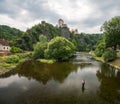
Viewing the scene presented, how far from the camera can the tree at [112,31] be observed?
68375mm

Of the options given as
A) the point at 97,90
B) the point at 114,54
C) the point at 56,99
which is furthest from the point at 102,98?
the point at 114,54

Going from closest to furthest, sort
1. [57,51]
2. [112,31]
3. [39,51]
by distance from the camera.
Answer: [112,31] → [57,51] → [39,51]

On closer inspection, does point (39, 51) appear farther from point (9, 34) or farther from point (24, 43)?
point (9, 34)

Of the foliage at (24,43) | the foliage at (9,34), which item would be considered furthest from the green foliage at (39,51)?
the foliage at (9,34)

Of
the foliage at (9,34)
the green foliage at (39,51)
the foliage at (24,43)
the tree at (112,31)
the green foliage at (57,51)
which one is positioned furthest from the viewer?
the foliage at (9,34)

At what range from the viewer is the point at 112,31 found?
69.9 m

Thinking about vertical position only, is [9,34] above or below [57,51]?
above

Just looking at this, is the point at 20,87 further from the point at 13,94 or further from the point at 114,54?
the point at 114,54

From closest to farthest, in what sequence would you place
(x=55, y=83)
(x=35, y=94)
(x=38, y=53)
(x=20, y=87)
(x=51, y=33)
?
(x=35, y=94) < (x=20, y=87) < (x=55, y=83) < (x=38, y=53) < (x=51, y=33)

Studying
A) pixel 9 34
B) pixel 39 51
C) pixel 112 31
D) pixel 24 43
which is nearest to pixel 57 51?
pixel 39 51

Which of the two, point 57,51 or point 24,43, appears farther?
point 24,43

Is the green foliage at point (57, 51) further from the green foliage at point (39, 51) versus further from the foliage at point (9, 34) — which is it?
the foliage at point (9, 34)

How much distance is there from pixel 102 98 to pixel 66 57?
53.3m

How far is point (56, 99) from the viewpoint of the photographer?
74.3 feet
